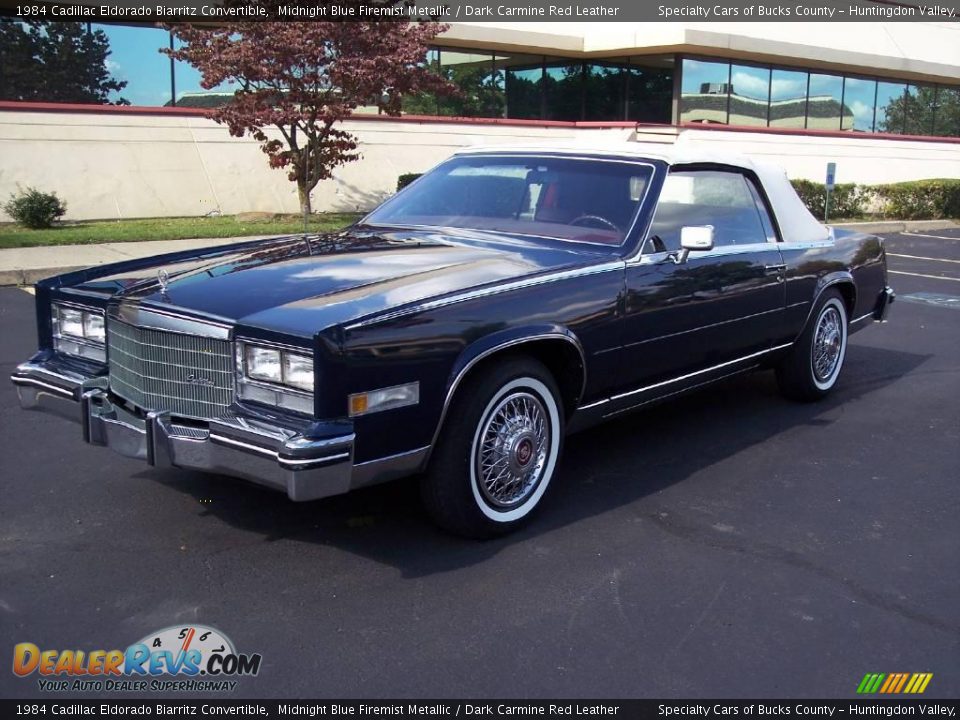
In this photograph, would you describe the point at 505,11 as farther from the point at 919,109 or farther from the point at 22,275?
the point at 22,275

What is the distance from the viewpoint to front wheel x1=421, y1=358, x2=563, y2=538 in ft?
→ 13.5

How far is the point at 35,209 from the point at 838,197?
16.9 metres

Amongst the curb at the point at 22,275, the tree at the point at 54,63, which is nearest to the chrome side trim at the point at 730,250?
the curb at the point at 22,275

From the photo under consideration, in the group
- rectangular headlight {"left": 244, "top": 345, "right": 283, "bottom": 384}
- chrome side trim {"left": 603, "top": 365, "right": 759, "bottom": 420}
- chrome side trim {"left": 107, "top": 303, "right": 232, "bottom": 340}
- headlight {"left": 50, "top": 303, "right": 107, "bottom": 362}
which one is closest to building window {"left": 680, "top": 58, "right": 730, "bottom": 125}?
chrome side trim {"left": 603, "top": 365, "right": 759, "bottom": 420}

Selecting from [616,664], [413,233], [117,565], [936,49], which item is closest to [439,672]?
[616,664]

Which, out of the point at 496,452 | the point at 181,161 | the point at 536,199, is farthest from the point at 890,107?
the point at 496,452

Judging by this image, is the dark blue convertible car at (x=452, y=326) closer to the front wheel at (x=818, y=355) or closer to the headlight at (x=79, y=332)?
the headlight at (x=79, y=332)

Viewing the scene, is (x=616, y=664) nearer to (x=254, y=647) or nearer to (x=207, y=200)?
(x=254, y=647)

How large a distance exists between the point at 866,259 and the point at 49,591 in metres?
5.69

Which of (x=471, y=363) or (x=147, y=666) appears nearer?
(x=147, y=666)

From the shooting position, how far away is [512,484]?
439 cm

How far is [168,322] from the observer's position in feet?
13.1

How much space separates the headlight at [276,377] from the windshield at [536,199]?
1.87 metres

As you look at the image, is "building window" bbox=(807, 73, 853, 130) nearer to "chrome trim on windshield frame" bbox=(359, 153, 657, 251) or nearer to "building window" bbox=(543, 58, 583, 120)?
"building window" bbox=(543, 58, 583, 120)
